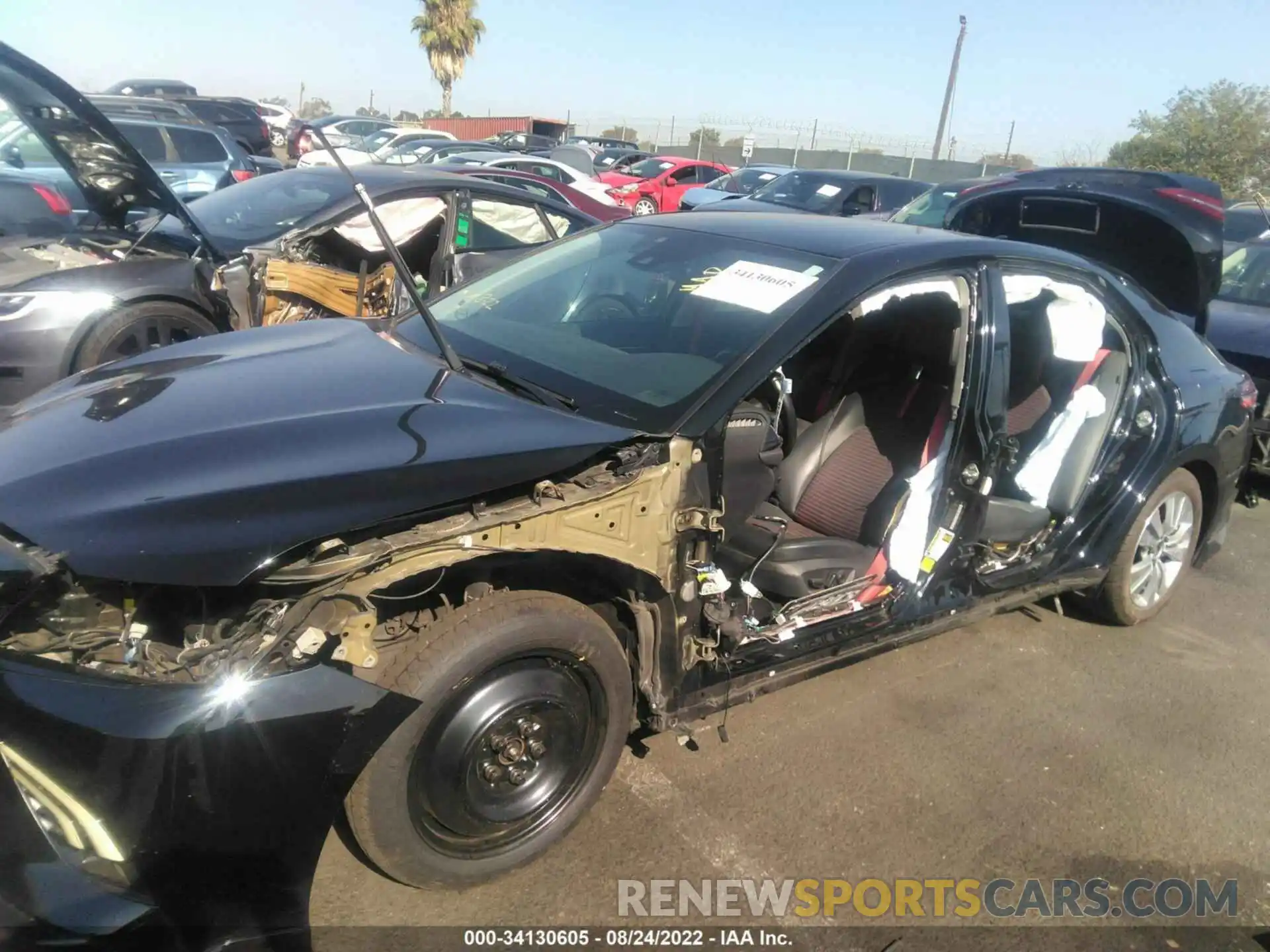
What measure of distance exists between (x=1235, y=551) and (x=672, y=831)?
4302mm

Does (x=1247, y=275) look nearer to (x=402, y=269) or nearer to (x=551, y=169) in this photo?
(x=402, y=269)

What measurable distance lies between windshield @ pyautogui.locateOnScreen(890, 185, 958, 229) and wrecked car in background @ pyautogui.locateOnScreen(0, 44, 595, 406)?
5.39 metres

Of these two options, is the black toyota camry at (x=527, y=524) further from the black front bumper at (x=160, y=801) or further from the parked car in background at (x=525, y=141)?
the parked car in background at (x=525, y=141)

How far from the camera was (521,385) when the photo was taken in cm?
258

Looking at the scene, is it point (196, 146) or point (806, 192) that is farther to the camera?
point (806, 192)

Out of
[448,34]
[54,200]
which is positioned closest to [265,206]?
[54,200]

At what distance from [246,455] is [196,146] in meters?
10.9

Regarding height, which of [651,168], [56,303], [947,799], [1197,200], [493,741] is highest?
[1197,200]

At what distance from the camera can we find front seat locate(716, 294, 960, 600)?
3.00 metres

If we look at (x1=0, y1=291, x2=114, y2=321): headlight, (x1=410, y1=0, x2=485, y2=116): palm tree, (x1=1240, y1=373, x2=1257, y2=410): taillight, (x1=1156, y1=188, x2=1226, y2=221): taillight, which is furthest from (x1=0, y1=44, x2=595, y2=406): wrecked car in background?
(x1=410, y1=0, x2=485, y2=116): palm tree

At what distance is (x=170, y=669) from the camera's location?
5.74 feet

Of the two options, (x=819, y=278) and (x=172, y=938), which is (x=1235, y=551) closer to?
(x=819, y=278)

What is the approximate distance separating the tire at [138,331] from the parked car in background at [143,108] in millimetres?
8004

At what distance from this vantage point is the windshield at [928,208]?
1073 centimetres
